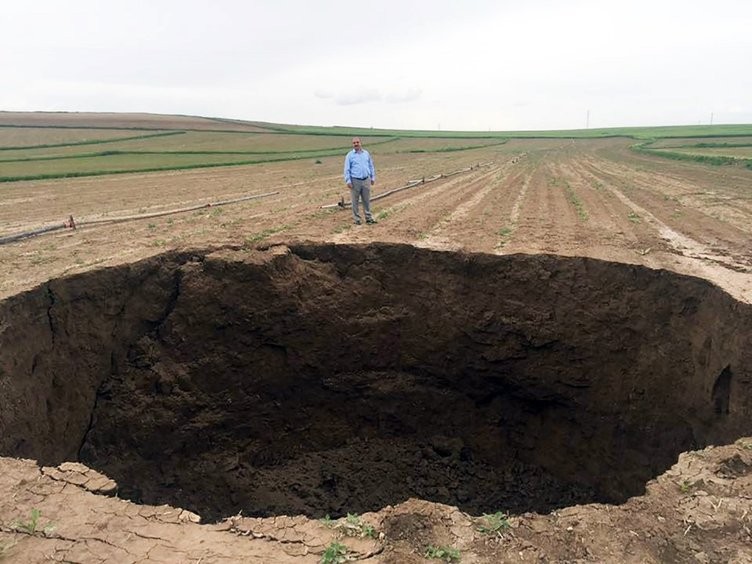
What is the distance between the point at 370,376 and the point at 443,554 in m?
5.82

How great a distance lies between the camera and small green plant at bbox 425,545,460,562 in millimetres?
3213

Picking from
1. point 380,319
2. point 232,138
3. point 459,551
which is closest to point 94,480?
point 459,551

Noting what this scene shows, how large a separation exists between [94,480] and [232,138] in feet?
161

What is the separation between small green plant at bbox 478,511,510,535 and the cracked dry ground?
23 mm

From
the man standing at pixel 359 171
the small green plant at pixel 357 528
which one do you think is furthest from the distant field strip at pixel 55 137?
the small green plant at pixel 357 528

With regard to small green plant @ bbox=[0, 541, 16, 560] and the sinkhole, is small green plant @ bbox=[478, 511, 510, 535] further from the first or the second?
the sinkhole

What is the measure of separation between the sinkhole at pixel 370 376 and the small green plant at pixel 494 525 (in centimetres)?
415

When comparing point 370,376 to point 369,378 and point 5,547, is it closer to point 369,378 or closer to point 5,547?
point 369,378

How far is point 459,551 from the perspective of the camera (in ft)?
10.7

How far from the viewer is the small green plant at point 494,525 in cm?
343

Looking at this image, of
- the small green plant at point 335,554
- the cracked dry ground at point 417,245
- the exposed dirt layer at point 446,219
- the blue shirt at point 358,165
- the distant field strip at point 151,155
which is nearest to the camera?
the small green plant at point 335,554

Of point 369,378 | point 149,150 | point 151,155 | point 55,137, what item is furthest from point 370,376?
point 55,137

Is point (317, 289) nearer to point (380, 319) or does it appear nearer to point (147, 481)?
point (380, 319)

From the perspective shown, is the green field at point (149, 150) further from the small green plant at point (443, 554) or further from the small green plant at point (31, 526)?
the small green plant at point (443, 554)
